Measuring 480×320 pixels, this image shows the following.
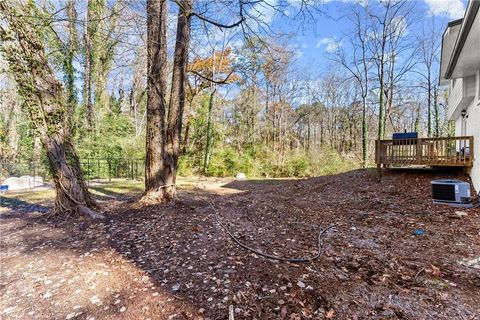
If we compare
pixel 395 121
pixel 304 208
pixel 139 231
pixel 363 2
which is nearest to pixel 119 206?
pixel 139 231

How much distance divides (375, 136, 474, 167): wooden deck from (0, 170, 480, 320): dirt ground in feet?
8.88

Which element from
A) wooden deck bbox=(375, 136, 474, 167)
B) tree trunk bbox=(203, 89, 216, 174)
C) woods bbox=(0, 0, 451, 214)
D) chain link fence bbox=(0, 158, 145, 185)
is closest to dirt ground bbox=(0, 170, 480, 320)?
woods bbox=(0, 0, 451, 214)

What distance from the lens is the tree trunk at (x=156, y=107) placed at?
5.24 m

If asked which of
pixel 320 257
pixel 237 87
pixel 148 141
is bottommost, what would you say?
pixel 320 257

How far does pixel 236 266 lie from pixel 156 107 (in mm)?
3686

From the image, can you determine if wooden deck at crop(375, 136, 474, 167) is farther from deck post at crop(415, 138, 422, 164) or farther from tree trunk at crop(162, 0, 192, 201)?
tree trunk at crop(162, 0, 192, 201)

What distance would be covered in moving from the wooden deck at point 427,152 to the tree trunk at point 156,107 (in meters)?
6.58

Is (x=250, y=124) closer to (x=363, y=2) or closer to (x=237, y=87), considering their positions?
(x=237, y=87)

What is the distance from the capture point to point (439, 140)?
23.9 feet

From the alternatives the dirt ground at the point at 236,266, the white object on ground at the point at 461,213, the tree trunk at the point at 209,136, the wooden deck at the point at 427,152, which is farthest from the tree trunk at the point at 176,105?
the tree trunk at the point at 209,136

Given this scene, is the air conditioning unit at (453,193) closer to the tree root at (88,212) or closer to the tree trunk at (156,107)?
the tree trunk at (156,107)

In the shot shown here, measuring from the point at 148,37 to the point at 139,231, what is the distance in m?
3.70

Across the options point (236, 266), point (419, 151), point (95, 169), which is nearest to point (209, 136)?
point (95, 169)

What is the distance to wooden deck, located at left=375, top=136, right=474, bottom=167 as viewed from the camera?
6969mm
